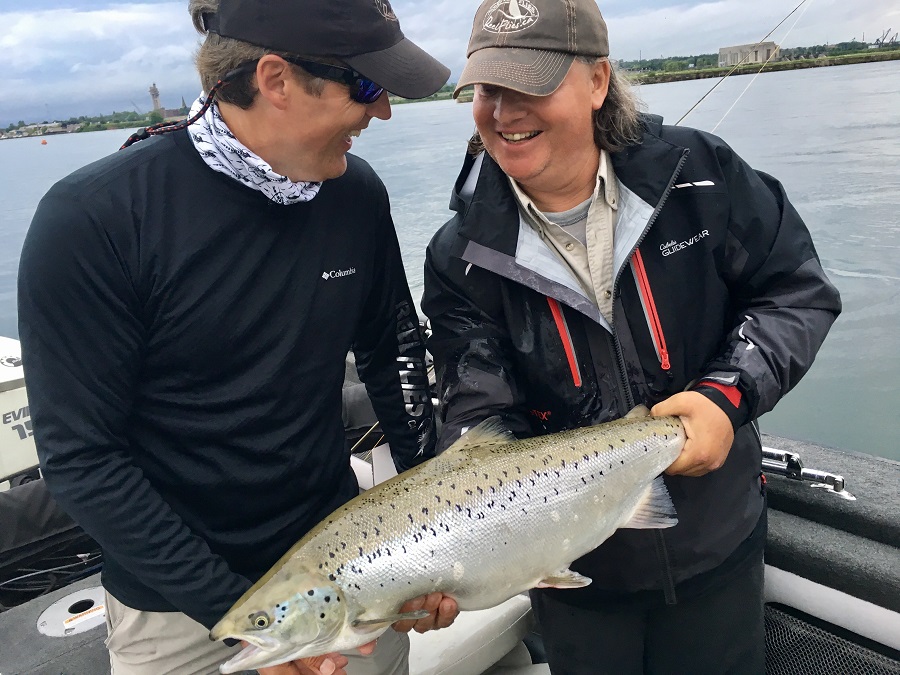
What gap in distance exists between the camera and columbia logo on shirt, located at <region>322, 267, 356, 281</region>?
214cm

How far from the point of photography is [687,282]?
207cm

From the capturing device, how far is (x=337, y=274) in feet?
7.12

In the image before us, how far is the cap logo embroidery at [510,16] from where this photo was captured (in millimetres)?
1953

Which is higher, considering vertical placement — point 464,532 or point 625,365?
point 625,365

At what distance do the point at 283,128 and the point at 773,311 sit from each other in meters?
1.54

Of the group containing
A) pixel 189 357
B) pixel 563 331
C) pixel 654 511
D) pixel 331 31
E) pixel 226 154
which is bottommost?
pixel 654 511

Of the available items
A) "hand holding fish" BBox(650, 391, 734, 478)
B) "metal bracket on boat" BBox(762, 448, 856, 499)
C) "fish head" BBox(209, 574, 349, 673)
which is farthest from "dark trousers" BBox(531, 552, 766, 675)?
"fish head" BBox(209, 574, 349, 673)

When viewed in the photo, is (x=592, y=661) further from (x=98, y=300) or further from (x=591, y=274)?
(x=98, y=300)

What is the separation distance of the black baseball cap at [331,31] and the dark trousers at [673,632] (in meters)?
1.71

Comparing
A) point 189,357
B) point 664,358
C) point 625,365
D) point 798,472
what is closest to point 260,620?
point 189,357

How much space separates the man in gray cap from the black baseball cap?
0.67 feet

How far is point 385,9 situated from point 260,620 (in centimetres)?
170

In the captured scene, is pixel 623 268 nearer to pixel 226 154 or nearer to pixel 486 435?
pixel 486 435

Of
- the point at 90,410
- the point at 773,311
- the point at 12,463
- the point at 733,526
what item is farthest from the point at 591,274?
the point at 12,463
